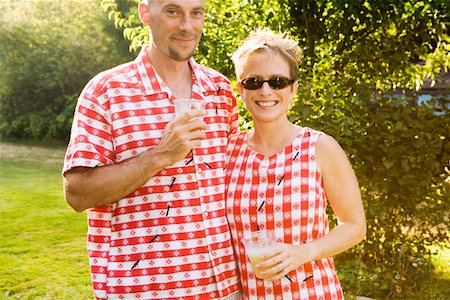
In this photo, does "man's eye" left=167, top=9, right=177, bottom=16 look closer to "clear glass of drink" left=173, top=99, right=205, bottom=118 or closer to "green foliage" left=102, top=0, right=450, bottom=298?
"clear glass of drink" left=173, top=99, right=205, bottom=118

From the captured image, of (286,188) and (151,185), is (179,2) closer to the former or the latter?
(151,185)

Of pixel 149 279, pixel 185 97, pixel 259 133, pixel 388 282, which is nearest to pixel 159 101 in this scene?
pixel 185 97

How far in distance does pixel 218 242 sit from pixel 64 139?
71.2ft

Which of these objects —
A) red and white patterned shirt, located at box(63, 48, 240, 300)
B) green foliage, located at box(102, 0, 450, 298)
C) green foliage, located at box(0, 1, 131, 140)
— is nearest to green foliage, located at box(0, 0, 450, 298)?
green foliage, located at box(102, 0, 450, 298)

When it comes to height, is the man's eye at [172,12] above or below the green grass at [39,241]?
above

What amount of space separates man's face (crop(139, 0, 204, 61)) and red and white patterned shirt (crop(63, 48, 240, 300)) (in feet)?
0.58

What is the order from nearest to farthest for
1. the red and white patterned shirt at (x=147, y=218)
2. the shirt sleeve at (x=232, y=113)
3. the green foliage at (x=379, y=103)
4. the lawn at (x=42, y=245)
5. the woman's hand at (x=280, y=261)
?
the woman's hand at (x=280, y=261) < the red and white patterned shirt at (x=147, y=218) < the shirt sleeve at (x=232, y=113) < the green foliage at (x=379, y=103) < the lawn at (x=42, y=245)

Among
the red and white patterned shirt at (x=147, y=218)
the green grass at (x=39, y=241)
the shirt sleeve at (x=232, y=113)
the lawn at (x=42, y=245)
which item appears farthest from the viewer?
the green grass at (x=39, y=241)

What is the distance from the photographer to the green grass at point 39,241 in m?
8.28

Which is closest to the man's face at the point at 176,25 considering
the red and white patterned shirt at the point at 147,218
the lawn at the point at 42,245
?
the red and white patterned shirt at the point at 147,218

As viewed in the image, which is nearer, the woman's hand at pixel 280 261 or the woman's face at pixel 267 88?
the woman's hand at pixel 280 261

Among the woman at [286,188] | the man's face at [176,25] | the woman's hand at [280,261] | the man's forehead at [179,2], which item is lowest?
the woman's hand at [280,261]

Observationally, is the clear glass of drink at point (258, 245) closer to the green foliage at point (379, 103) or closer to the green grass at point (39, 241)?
the green foliage at point (379, 103)

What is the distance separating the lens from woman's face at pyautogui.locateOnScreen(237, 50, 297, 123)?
292 cm
